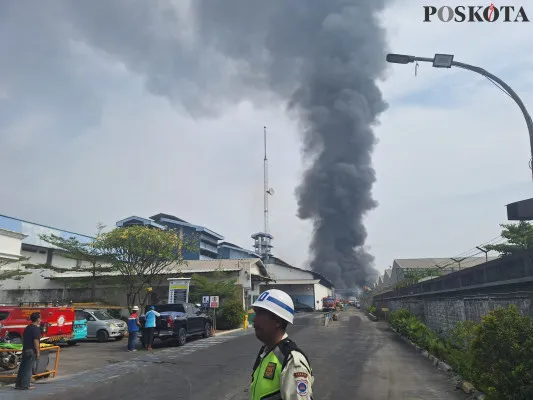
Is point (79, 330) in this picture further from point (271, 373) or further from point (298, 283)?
point (298, 283)

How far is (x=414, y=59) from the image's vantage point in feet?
31.3

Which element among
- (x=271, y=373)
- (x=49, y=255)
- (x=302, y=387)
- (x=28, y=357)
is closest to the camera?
(x=302, y=387)

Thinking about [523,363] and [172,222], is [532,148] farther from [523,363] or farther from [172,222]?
[172,222]

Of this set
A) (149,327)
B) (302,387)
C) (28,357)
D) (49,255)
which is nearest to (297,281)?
(49,255)

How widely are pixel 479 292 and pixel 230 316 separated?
60.2 ft

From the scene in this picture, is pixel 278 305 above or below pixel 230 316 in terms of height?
above

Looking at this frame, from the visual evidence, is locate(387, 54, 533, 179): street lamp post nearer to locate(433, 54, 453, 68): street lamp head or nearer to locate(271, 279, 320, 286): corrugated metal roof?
locate(433, 54, 453, 68): street lamp head

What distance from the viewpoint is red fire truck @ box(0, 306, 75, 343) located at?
15.5m

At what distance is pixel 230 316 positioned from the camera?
2812 centimetres

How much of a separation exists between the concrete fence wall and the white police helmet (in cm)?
657

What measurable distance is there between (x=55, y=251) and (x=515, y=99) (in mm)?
42819

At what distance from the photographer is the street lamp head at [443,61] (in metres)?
9.41

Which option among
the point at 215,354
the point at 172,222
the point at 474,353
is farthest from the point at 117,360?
the point at 172,222

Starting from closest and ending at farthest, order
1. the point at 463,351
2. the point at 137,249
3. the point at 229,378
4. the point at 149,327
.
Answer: the point at 229,378, the point at 463,351, the point at 149,327, the point at 137,249
